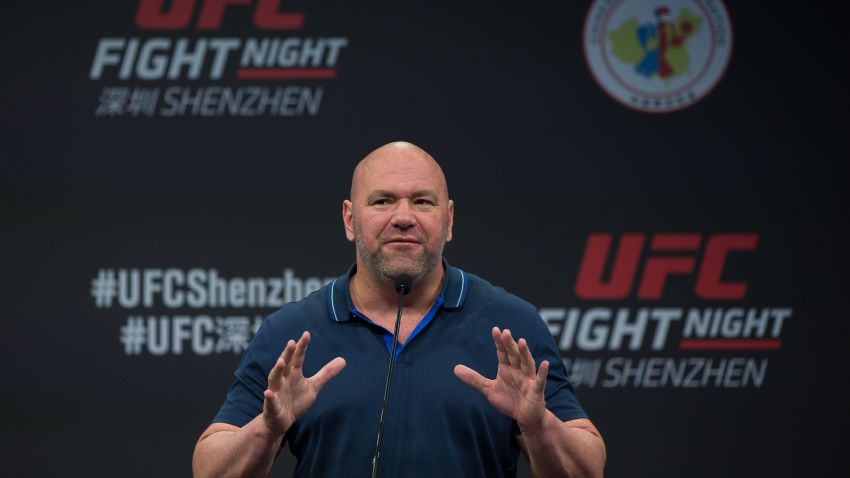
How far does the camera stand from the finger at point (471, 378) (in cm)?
189

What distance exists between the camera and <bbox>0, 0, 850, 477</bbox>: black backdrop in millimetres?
3701

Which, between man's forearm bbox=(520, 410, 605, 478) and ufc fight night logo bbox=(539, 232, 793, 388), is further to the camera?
ufc fight night logo bbox=(539, 232, 793, 388)

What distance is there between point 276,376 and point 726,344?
2.27 metres

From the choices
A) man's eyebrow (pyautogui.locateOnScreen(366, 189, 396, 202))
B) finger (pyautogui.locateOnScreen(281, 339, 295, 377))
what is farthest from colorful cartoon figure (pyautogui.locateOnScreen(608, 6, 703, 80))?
finger (pyautogui.locateOnScreen(281, 339, 295, 377))

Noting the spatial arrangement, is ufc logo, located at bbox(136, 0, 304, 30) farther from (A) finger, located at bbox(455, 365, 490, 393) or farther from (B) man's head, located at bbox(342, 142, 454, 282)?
(A) finger, located at bbox(455, 365, 490, 393)

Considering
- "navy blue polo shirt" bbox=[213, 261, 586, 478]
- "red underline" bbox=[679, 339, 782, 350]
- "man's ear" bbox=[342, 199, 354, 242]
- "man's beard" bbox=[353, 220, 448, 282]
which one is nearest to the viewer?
"navy blue polo shirt" bbox=[213, 261, 586, 478]

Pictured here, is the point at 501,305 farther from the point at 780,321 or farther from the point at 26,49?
the point at 26,49

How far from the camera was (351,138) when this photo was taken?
3.73 metres

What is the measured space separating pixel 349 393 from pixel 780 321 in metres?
2.18

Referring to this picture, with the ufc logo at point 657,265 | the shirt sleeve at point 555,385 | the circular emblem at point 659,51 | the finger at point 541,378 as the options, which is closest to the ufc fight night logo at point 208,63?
the circular emblem at point 659,51

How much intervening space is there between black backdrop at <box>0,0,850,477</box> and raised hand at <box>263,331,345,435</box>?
5.97ft

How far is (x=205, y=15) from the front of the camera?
373cm

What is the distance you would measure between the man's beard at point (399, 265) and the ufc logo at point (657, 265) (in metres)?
1.65

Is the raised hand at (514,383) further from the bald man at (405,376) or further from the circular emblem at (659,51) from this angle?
the circular emblem at (659,51)
